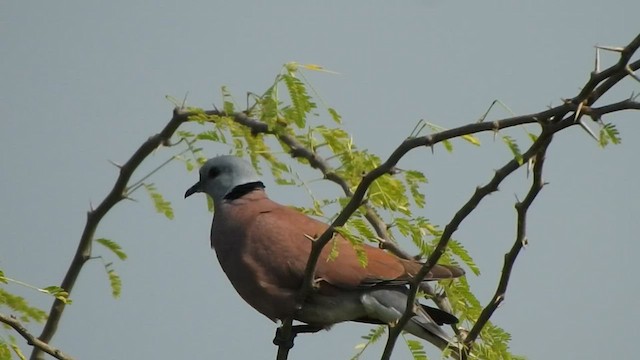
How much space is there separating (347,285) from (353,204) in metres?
1.70

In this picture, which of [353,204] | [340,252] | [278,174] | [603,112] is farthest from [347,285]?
[603,112]

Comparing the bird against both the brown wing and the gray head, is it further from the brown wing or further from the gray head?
the gray head

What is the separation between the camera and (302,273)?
5.05m

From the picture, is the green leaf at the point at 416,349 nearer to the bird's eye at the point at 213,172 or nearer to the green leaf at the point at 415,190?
the green leaf at the point at 415,190

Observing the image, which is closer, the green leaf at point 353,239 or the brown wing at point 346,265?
Answer: the green leaf at point 353,239

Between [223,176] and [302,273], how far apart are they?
99cm

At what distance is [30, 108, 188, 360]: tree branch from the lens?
454 centimetres

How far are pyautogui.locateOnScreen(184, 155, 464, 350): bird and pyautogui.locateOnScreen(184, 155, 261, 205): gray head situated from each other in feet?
0.74

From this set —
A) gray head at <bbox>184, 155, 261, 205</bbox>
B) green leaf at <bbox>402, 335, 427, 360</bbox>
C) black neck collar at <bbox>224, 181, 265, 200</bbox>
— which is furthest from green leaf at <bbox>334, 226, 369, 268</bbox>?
gray head at <bbox>184, 155, 261, 205</bbox>

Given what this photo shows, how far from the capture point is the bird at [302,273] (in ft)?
16.1

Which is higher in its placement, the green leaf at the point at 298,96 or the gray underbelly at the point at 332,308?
the green leaf at the point at 298,96

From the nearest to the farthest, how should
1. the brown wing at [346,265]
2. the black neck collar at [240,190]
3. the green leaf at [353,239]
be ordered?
the green leaf at [353,239] → the brown wing at [346,265] → the black neck collar at [240,190]

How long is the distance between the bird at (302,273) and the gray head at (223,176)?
0.22 metres

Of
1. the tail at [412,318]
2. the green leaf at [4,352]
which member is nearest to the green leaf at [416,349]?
the tail at [412,318]
